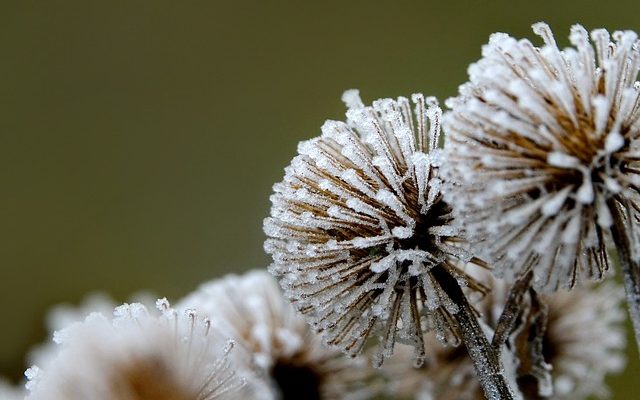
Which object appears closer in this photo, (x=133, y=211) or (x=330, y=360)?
(x=330, y=360)

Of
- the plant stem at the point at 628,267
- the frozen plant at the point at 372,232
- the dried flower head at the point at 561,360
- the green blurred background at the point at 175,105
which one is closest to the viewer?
the plant stem at the point at 628,267

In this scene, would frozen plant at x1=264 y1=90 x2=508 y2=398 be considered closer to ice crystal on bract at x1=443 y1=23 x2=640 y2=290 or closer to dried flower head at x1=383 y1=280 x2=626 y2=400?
ice crystal on bract at x1=443 y1=23 x2=640 y2=290

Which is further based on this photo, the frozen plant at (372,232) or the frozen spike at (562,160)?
the frozen plant at (372,232)

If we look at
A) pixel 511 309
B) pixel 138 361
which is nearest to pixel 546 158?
pixel 511 309

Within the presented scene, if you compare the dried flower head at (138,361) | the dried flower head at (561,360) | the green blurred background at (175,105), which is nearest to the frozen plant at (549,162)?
the dried flower head at (138,361)

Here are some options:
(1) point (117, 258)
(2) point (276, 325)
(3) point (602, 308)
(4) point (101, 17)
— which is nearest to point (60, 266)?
(1) point (117, 258)

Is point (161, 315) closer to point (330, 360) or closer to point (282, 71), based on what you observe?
point (330, 360)

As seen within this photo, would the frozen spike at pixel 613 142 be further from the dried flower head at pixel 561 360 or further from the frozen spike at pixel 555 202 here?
the dried flower head at pixel 561 360
